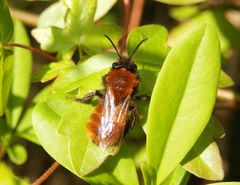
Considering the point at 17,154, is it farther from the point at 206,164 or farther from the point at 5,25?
the point at 206,164

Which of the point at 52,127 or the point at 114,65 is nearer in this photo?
the point at 52,127

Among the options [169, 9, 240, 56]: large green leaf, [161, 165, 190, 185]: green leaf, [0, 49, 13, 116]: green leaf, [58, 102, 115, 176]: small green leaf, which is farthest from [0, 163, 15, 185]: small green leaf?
[169, 9, 240, 56]: large green leaf

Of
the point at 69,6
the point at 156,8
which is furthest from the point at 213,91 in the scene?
the point at 156,8

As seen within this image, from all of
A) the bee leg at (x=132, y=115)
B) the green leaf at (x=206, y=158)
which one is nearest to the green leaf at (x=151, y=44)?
the bee leg at (x=132, y=115)

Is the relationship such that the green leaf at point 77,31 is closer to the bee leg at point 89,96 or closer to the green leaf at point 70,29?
the green leaf at point 70,29

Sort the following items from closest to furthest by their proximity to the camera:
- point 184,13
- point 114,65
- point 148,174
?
point 148,174
point 114,65
point 184,13

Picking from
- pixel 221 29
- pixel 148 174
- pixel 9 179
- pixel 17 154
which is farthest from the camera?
pixel 221 29

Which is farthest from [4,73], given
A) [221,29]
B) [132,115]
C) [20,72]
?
[221,29]
